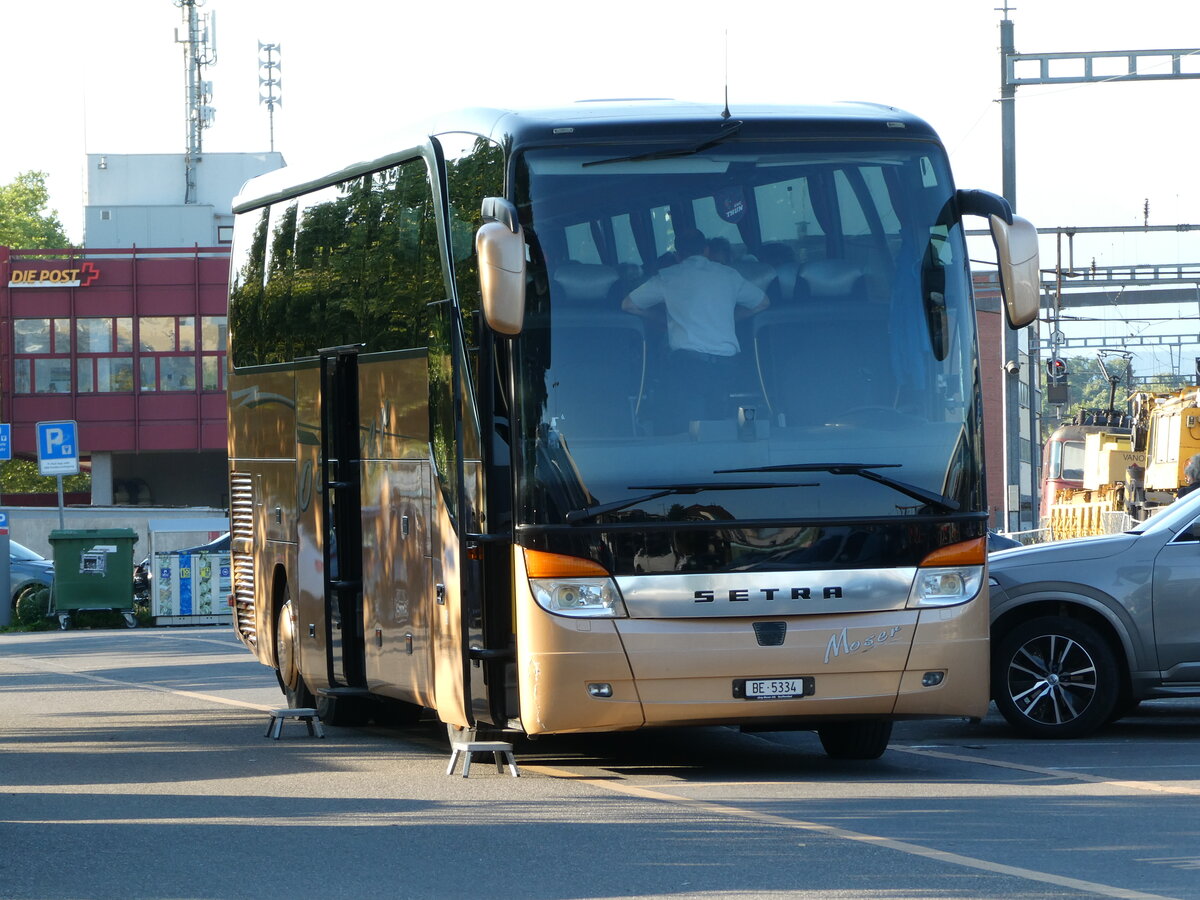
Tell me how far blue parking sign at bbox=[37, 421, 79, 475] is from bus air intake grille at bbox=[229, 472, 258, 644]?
1606 centimetres

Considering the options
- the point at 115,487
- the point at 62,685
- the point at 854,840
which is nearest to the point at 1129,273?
the point at 115,487

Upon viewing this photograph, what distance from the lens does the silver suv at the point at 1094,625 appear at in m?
12.2

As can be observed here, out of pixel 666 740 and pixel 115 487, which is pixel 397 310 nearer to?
pixel 666 740

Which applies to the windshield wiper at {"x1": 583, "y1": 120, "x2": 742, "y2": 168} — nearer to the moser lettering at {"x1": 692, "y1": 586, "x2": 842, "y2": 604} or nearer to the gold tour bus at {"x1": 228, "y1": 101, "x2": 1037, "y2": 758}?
the gold tour bus at {"x1": 228, "y1": 101, "x2": 1037, "y2": 758}

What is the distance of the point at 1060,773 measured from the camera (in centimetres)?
1062

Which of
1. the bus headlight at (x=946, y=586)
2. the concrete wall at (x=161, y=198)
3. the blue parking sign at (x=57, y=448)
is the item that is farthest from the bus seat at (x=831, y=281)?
the concrete wall at (x=161, y=198)

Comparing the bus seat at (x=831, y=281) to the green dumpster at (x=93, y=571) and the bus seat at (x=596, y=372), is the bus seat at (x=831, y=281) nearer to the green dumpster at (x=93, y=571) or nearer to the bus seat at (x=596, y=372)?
the bus seat at (x=596, y=372)

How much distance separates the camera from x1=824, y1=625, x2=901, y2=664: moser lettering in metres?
10.0

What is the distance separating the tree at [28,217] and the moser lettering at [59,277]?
1251 inches

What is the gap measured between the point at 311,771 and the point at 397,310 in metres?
2.65

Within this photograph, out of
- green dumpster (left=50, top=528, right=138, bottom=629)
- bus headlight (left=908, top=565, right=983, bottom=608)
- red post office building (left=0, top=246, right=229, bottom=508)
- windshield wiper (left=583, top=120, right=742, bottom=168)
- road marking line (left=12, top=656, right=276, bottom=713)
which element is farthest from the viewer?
red post office building (left=0, top=246, right=229, bottom=508)

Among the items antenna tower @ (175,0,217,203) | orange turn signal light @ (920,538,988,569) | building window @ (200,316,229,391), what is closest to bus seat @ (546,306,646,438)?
orange turn signal light @ (920,538,988,569)

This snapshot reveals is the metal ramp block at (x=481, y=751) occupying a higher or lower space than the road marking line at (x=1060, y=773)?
higher

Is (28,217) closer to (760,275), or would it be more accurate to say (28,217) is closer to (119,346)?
(119,346)
